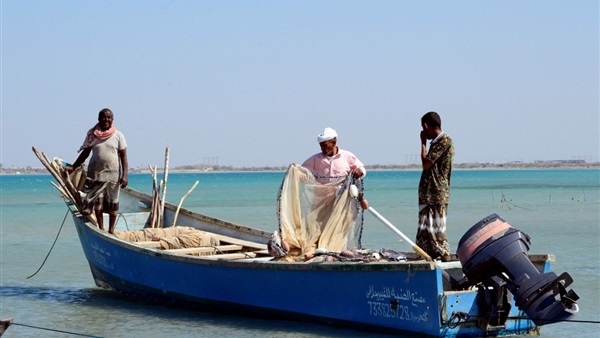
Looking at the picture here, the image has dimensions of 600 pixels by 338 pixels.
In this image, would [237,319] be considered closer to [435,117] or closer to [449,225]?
[435,117]

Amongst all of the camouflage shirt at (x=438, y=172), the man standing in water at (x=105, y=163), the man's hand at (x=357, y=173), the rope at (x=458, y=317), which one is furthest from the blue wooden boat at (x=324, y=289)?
the man's hand at (x=357, y=173)

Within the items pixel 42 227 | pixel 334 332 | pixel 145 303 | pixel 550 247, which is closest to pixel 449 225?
pixel 550 247

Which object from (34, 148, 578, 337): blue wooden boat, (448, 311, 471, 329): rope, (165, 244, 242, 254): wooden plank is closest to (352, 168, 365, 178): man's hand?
(34, 148, 578, 337): blue wooden boat

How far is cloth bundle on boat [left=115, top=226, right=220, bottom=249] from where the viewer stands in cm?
1108

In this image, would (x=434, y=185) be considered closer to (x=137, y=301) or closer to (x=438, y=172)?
(x=438, y=172)

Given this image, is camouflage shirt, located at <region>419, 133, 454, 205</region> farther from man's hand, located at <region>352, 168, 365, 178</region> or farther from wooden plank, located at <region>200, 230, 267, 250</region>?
wooden plank, located at <region>200, 230, 267, 250</region>

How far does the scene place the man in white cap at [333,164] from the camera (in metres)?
9.05

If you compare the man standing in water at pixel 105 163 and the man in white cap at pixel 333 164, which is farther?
the man standing in water at pixel 105 163

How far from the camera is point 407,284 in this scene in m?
7.70

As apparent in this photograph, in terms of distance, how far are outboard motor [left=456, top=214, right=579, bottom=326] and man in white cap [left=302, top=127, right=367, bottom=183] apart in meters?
1.84

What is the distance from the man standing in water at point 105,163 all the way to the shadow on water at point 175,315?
98 centimetres

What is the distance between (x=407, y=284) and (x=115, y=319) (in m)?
3.81

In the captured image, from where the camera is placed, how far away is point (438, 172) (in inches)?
332

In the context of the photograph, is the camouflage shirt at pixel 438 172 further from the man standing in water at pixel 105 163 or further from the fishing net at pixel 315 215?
the man standing in water at pixel 105 163
